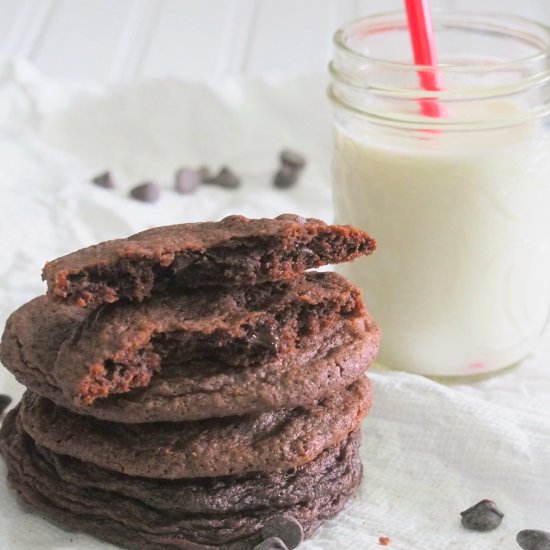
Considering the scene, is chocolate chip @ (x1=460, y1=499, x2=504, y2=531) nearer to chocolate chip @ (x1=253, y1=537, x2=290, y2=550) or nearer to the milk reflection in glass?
chocolate chip @ (x1=253, y1=537, x2=290, y2=550)

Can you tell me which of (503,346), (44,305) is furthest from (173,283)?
(503,346)

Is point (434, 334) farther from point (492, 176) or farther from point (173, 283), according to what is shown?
point (173, 283)

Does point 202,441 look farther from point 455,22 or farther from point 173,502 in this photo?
→ point 455,22

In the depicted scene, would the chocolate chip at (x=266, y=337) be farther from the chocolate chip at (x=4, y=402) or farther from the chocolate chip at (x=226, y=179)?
the chocolate chip at (x=226, y=179)

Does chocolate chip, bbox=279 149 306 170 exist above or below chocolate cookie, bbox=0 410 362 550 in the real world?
below

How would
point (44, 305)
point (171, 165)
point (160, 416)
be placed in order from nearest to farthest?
1. point (160, 416)
2. point (44, 305)
3. point (171, 165)

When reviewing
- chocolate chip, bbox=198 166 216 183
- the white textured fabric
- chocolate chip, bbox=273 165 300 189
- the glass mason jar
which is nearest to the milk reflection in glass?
the glass mason jar
